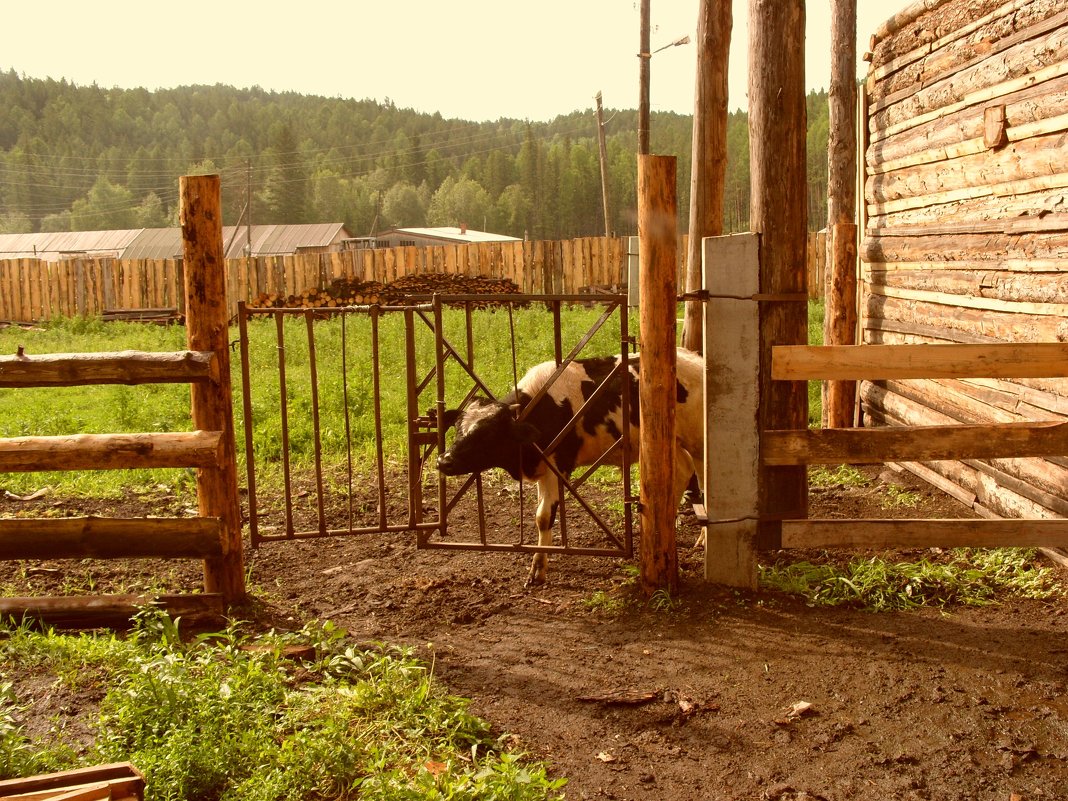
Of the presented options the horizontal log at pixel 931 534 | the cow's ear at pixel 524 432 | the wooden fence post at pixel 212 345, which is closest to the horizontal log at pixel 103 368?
the wooden fence post at pixel 212 345

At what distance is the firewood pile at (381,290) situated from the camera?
2431 cm

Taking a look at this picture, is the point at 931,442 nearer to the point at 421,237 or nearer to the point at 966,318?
the point at 966,318

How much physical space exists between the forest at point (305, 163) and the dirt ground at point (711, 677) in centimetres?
6722

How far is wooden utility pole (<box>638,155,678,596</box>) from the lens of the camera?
5496mm

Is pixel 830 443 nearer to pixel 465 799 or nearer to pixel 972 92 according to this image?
pixel 465 799

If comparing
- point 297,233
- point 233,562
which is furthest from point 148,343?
point 297,233

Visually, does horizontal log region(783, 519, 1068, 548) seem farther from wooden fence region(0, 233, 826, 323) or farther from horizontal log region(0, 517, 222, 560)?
wooden fence region(0, 233, 826, 323)

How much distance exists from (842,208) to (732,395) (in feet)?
18.7

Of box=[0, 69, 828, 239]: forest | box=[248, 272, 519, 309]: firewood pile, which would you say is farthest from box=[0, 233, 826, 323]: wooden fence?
box=[0, 69, 828, 239]: forest

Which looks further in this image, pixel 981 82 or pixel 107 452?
pixel 981 82

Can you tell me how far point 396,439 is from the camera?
10.5 m

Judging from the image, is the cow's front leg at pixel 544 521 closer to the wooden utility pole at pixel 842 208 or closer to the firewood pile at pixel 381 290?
the wooden utility pole at pixel 842 208

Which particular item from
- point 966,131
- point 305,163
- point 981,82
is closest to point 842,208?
point 966,131

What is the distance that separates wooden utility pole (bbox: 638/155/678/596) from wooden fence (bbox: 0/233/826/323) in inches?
830
